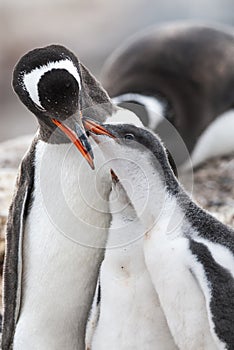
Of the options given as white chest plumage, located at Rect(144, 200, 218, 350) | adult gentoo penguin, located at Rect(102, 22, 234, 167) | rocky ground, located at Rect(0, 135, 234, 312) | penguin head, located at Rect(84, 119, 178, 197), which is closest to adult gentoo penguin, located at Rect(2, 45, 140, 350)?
penguin head, located at Rect(84, 119, 178, 197)

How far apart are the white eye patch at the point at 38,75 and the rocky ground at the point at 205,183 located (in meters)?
1.49

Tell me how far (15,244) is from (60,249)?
189 mm

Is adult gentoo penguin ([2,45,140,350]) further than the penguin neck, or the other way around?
adult gentoo penguin ([2,45,140,350])

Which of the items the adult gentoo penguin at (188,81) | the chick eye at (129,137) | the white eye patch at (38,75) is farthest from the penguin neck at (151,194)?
the adult gentoo penguin at (188,81)

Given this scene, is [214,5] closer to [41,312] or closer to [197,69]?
[197,69]

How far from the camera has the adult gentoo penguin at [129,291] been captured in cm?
341

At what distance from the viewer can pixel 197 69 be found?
21.6 ft

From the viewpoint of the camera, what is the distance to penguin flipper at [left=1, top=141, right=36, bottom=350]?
12.1ft

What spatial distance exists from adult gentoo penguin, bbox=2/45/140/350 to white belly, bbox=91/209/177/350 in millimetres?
219

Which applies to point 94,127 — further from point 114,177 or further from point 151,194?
point 151,194

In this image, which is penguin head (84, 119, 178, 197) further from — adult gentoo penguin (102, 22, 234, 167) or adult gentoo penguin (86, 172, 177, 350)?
adult gentoo penguin (102, 22, 234, 167)

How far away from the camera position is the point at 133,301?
3.41 metres

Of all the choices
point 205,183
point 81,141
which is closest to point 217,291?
point 81,141

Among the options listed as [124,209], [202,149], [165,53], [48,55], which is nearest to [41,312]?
[124,209]
